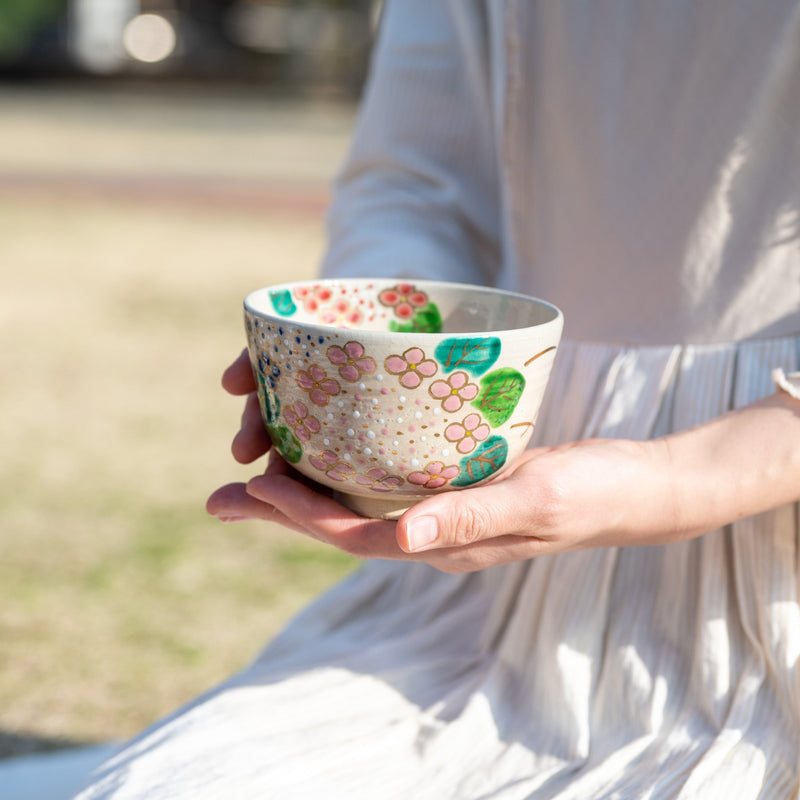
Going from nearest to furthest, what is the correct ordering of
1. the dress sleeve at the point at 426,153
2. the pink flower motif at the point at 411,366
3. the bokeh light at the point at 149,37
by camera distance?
the pink flower motif at the point at 411,366
the dress sleeve at the point at 426,153
the bokeh light at the point at 149,37

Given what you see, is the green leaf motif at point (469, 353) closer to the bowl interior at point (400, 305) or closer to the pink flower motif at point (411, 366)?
the pink flower motif at point (411, 366)

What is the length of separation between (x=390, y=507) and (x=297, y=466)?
9cm

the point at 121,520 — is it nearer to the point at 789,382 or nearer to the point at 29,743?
the point at 29,743

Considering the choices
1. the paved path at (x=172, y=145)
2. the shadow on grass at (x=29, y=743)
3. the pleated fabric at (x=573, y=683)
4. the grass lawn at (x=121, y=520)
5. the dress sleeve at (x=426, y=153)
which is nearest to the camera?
the pleated fabric at (x=573, y=683)

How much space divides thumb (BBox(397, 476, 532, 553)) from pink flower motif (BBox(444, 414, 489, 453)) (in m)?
0.04

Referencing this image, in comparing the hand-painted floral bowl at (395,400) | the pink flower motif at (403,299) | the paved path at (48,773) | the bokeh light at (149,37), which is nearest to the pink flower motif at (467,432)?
the hand-painted floral bowl at (395,400)

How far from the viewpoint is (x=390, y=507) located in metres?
0.85

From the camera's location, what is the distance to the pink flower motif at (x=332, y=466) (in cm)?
81

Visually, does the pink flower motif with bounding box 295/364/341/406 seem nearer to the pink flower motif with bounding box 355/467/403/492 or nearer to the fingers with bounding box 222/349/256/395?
the pink flower motif with bounding box 355/467/403/492

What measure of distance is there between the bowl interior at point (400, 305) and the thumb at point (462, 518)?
19 centimetres

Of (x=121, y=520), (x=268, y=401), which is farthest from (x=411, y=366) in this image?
(x=121, y=520)

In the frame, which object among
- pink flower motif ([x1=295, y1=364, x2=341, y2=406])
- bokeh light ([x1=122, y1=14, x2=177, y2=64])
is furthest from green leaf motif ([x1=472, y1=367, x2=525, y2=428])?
bokeh light ([x1=122, y1=14, x2=177, y2=64])

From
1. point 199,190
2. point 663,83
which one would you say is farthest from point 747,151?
point 199,190

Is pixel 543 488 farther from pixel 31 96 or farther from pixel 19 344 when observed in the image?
pixel 31 96
